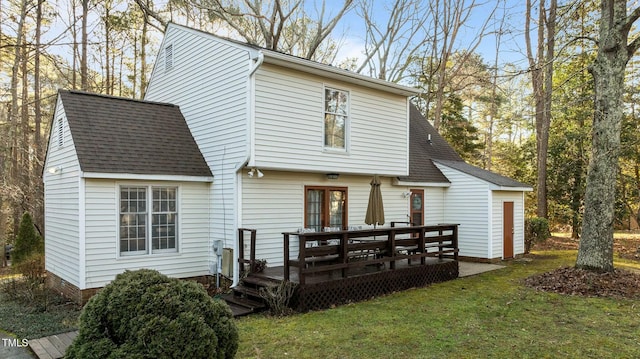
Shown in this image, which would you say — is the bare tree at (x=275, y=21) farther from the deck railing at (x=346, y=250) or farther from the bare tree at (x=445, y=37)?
the deck railing at (x=346, y=250)

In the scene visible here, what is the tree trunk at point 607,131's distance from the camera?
9.12 m

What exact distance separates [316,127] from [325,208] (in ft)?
7.07

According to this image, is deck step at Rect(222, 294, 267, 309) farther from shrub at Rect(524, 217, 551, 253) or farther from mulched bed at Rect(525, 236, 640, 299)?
shrub at Rect(524, 217, 551, 253)

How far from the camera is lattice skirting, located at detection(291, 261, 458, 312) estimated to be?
287 inches

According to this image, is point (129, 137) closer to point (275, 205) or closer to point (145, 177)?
point (145, 177)

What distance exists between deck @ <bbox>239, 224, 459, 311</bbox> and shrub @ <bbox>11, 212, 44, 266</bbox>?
24.2ft

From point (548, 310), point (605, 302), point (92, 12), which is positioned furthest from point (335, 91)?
point (92, 12)

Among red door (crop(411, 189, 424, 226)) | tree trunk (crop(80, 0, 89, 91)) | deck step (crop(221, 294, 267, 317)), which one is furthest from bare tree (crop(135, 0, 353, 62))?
deck step (crop(221, 294, 267, 317))

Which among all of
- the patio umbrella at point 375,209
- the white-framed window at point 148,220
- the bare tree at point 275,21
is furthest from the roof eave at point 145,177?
the bare tree at point 275,21

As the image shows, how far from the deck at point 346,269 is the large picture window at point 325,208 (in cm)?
74

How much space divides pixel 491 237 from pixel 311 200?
613 cm

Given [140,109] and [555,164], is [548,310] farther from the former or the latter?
[555,164]

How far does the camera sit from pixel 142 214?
8375 mm

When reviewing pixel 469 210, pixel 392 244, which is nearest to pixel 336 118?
pixel 392 244
